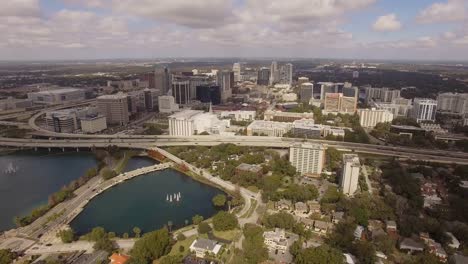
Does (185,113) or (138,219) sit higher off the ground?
(185,113)

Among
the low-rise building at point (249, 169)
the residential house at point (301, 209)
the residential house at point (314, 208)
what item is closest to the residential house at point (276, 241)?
the residential house at point (301, 209)

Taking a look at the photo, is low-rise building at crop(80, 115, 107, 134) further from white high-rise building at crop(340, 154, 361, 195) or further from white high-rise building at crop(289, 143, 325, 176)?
white high-rise building at crop(340, 154, 361, 195)

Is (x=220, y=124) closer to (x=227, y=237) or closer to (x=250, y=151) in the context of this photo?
(x=250, y=151)

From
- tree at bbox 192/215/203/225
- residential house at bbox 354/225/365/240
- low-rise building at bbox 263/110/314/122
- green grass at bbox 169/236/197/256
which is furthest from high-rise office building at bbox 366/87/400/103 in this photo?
green grass at bbox 169/236/197/256

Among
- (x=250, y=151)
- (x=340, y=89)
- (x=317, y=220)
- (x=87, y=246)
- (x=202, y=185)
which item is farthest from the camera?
(x=340, y=89)

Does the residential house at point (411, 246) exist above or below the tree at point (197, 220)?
above

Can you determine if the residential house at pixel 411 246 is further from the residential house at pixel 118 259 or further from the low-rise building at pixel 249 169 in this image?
the residential house at pixel 118 259

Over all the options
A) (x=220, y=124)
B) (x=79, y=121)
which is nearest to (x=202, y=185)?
(x=220, y=124)

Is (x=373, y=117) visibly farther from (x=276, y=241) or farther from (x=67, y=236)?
(x=67, y=236)
